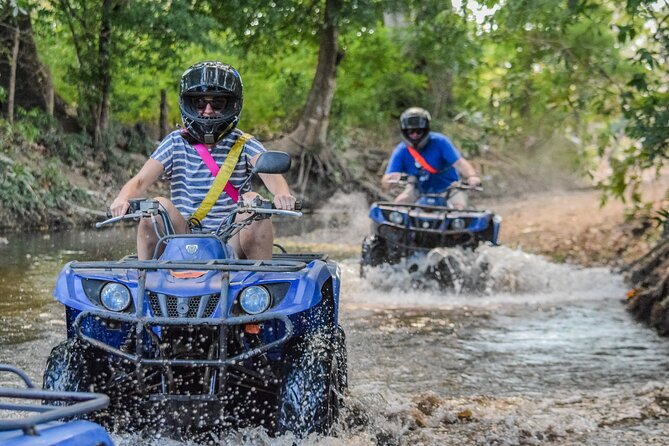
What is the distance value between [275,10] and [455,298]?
39.0 ft

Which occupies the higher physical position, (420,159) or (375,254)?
(420,159)

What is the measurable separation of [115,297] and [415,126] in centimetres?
804

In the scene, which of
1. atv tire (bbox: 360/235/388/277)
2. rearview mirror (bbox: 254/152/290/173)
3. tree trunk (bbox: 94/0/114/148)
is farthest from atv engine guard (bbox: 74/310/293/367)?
tree trunk (bbox: 94/0/114/148)

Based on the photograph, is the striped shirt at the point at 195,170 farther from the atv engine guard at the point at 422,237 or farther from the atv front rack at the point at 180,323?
the atv engine guard at the point at 422,237

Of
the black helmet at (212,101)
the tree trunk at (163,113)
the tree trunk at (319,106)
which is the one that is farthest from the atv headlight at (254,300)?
the tree trunk at (163,113)

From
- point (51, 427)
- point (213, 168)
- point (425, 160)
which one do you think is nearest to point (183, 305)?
point (213, 168)

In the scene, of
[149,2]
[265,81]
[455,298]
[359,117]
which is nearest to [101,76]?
[149,2]

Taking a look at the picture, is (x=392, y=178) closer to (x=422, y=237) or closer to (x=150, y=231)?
(x=422, y=237)

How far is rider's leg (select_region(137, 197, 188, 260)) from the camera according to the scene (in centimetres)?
586

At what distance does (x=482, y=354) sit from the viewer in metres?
8.66

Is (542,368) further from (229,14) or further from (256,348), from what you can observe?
(229,14)

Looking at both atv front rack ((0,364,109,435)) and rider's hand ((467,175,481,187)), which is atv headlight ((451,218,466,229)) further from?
atv front rack ((0,364,109,435))

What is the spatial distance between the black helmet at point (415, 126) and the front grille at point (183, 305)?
7984mm

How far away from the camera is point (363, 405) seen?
6293 millimetres
